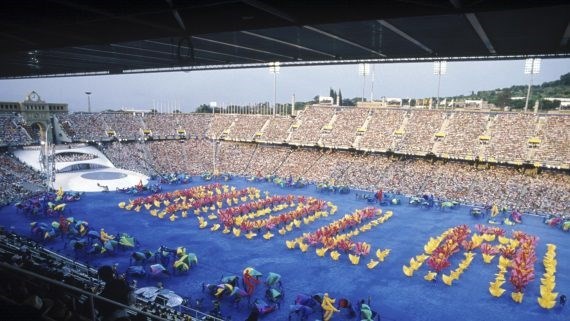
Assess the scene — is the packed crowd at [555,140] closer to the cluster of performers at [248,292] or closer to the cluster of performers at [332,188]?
the cluster of performers at [332,188]

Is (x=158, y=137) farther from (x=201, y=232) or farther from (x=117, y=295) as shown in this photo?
(x=117, y=295)

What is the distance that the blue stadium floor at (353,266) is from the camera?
16781mm

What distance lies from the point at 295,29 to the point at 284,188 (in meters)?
36.3

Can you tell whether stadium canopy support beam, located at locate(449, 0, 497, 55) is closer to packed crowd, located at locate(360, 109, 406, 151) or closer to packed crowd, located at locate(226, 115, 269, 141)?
packed crowd, located at locate(360, 109, 406, 151)

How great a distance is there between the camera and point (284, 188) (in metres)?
42.3

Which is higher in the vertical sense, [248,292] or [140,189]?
[140,189]

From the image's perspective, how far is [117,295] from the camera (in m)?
5.36

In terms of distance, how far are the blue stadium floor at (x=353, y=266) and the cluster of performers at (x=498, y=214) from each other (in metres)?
0.81

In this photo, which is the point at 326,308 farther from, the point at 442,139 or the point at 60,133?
the point at 60,133

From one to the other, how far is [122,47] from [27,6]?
3845 millimetres

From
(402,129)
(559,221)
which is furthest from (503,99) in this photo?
(559,221)

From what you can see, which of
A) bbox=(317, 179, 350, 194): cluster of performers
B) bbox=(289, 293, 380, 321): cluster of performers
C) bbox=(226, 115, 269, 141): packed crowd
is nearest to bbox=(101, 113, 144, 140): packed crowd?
bbox=(226, 115, 269, 141): packed crowd

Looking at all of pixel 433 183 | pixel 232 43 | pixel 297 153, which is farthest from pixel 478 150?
pixel 232 43

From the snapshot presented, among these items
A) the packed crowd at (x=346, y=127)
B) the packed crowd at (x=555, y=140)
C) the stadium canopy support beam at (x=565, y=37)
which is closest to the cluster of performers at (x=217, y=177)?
the packed crowd at (x=346, y=127)
